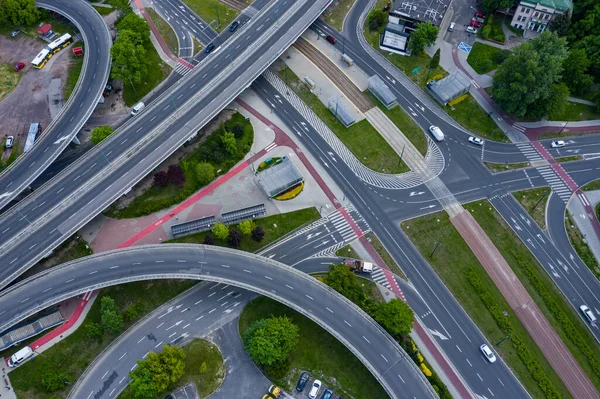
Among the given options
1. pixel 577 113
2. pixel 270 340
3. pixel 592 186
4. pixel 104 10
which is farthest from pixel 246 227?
pixel 104 10

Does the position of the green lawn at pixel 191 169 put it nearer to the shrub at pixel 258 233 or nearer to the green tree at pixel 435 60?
the shrub at pixel 258 233

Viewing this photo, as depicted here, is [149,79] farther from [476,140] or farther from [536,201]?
[536,201]

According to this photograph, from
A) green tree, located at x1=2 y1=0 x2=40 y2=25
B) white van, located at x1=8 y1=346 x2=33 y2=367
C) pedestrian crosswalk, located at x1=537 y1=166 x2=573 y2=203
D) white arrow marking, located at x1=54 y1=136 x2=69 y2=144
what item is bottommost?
pedestrian crosswalk, located at x1=537 y1=166 x2=573 y2=203

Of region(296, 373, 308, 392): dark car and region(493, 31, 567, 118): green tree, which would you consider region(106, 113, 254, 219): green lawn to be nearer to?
region(296, 373, 308, 392): dark car

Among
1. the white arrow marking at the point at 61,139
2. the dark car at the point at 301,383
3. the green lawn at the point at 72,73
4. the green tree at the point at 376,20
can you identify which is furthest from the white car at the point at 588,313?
the green lawn at the point at 72,73

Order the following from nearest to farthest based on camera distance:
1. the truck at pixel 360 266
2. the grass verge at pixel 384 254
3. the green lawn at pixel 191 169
Answer: the truck at pixel 360 266
the grass verge at pixel 384 254
the green lawn at pixel 191 169

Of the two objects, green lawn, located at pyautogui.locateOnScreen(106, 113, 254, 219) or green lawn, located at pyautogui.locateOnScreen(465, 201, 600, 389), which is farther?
green lawn, located at pyautogui.locateOnScreen(106, 113, 254, 219)

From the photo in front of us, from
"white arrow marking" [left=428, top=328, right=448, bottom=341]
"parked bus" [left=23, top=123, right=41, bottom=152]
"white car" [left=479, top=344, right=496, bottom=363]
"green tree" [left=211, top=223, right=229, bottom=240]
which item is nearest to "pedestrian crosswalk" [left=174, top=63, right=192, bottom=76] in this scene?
"parked bus" [left=23, top=123, right=41, bottom=152]
